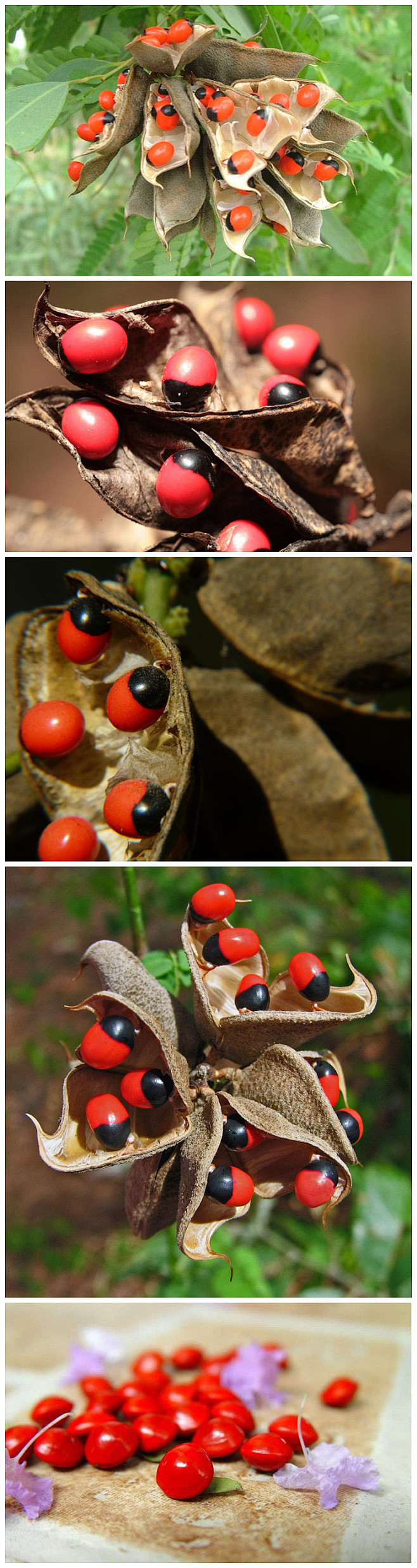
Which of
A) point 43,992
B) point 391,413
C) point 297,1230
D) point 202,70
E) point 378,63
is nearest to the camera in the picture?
point 202,70

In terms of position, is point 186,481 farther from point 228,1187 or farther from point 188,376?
point 228,1187

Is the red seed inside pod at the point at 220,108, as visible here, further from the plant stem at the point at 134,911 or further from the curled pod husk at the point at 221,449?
the plant stem at the point at 134,911

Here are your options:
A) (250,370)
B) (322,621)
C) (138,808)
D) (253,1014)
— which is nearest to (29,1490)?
(253,1014)

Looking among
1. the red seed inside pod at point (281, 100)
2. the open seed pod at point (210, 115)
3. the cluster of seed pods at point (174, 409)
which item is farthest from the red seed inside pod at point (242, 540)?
the red seed inside pod at point (281, 100)

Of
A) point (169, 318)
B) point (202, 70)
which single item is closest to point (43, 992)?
point (169, 318)

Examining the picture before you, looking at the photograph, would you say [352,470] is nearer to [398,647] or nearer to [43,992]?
[398,647]

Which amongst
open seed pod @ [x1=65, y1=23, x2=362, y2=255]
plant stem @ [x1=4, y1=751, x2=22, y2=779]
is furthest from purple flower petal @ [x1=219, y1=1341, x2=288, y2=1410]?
open seed pod @ [x1=65, y1=23, x2=362, y2=255]

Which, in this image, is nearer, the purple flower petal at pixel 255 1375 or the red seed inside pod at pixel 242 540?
the red seed inside pod at pixel 242 540
